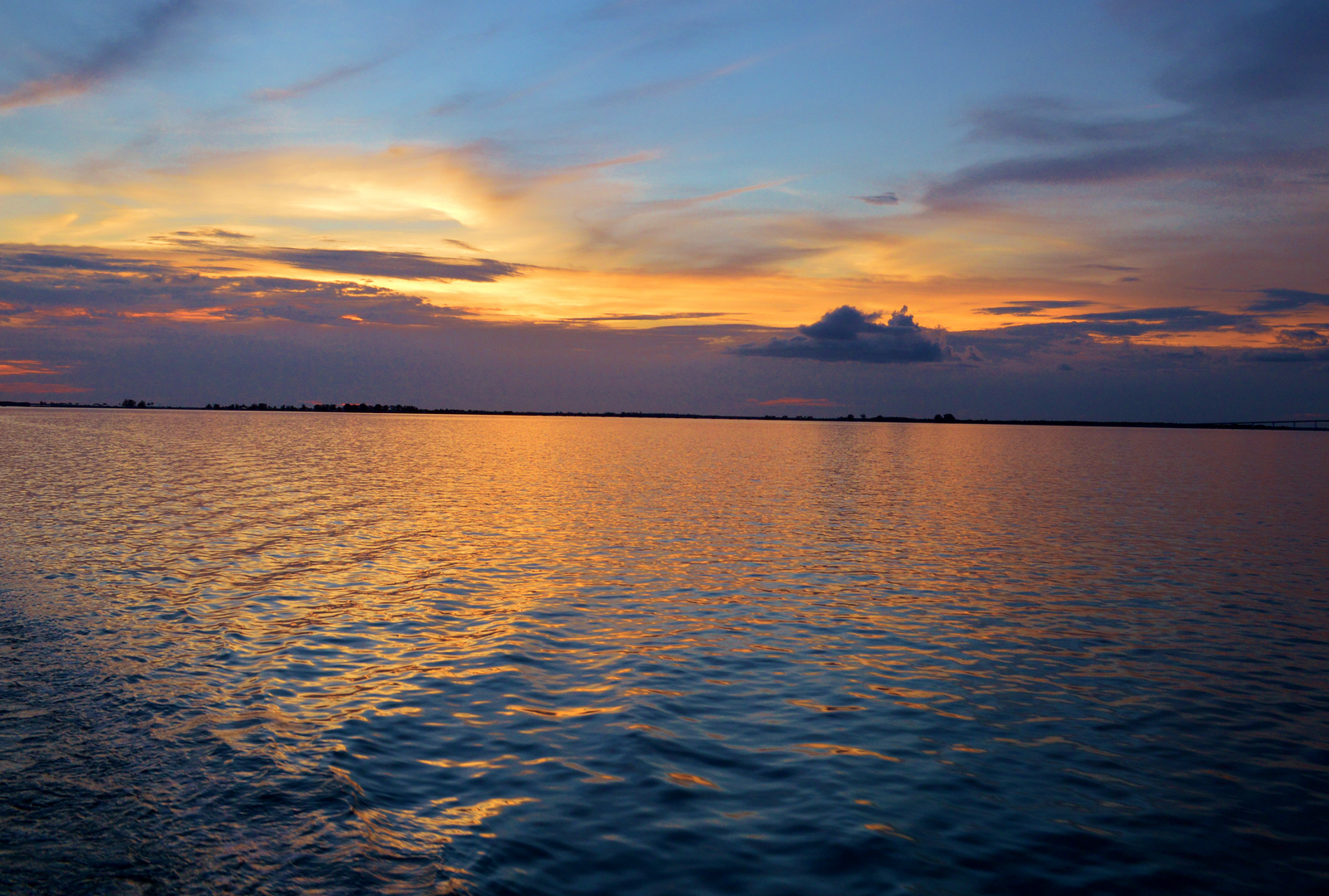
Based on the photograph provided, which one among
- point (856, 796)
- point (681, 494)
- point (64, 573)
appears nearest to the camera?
point (856, 796)

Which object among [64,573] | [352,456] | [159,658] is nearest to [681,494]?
[64,573]

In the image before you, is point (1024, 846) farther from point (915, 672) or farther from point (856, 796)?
point (915, 672)

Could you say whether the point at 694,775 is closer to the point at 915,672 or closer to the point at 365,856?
the point at 365,856

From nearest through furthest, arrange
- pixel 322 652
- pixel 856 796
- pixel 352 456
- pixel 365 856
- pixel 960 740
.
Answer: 1. pixel 365 856
2. pixel 856 796
3. pixel 960 740
4. pixel 322 652
5. pixel 352 456

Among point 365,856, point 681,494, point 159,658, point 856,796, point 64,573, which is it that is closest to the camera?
point 365,856

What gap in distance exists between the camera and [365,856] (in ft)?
31.2

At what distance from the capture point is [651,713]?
582 inches

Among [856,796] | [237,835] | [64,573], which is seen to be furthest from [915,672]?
[64,573]

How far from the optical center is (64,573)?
2452cm

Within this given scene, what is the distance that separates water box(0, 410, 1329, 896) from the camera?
9.78 m

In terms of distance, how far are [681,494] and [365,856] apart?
149 feet

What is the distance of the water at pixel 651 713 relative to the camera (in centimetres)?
978

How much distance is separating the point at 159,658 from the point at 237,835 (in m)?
8.79

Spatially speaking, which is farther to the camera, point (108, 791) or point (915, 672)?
point (915, 672)
